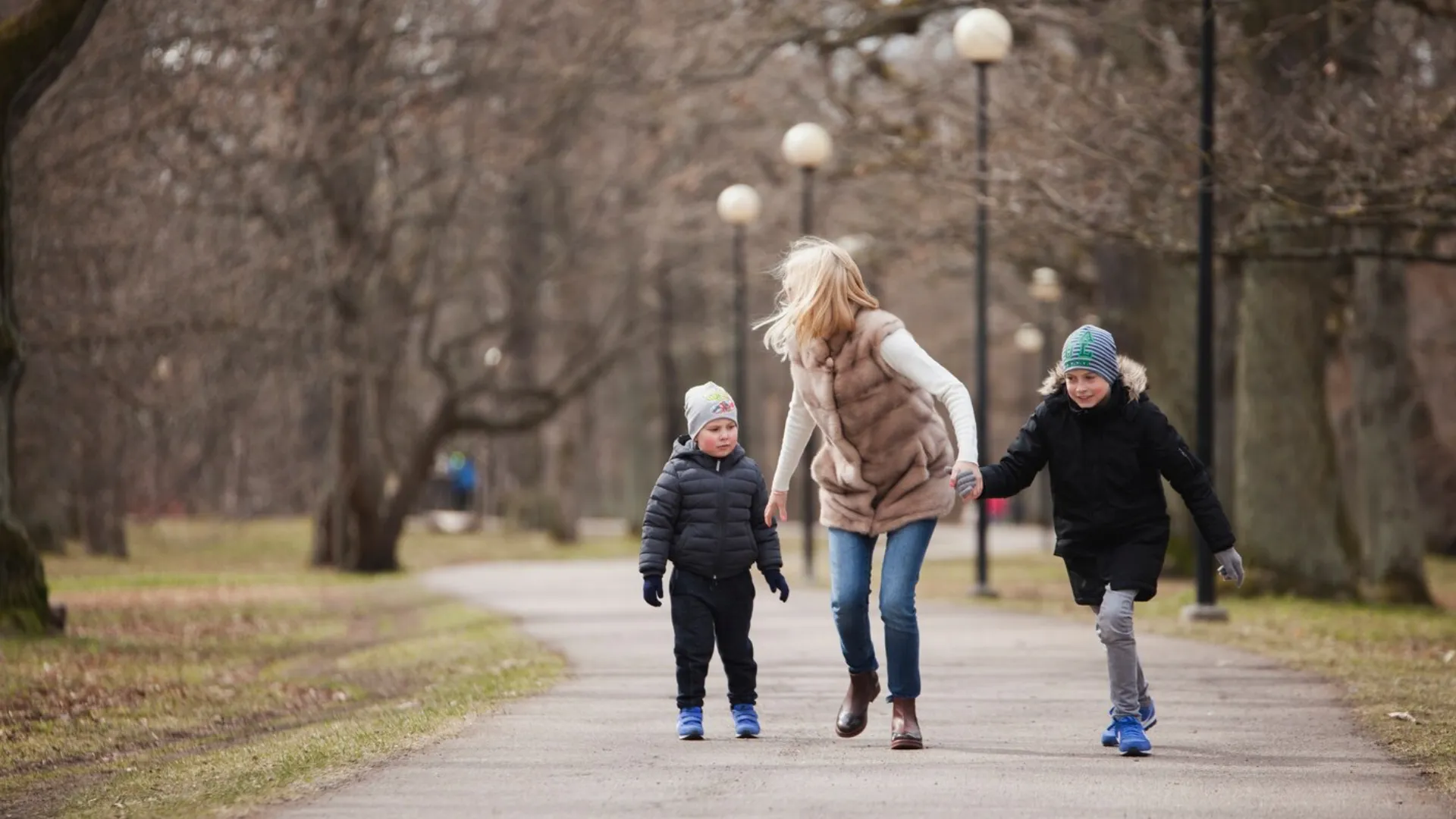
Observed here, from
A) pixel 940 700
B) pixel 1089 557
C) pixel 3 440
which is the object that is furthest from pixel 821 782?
pixel 3 440

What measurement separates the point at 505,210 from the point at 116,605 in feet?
50.3

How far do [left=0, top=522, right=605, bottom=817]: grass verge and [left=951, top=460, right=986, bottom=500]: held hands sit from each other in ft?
7.57

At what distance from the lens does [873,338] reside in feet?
26.4

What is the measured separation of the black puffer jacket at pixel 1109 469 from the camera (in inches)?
309

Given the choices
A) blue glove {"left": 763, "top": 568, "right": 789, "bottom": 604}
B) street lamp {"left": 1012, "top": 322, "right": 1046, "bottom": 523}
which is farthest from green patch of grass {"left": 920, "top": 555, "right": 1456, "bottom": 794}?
street lamp {"left": 1012, "top": 322, "right": 1046, "bottom": 523}

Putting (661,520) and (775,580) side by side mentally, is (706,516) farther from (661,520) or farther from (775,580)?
(775,580)

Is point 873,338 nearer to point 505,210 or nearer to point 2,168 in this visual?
point 2,168

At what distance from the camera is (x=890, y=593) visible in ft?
26.7

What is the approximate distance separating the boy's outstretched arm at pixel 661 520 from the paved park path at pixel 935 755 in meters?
0.72

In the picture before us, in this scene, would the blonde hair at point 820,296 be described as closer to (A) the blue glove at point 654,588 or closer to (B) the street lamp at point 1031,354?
(A) the blue glove at point 654,588

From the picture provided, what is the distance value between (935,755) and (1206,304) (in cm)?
842

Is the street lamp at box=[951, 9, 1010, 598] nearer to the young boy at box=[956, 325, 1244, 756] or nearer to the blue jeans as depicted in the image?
the blue jeans

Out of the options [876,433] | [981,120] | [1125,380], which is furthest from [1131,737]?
[981,120]

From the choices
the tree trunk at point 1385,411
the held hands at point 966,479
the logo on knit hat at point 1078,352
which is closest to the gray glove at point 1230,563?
the logo on knit hat at point 1078,352
